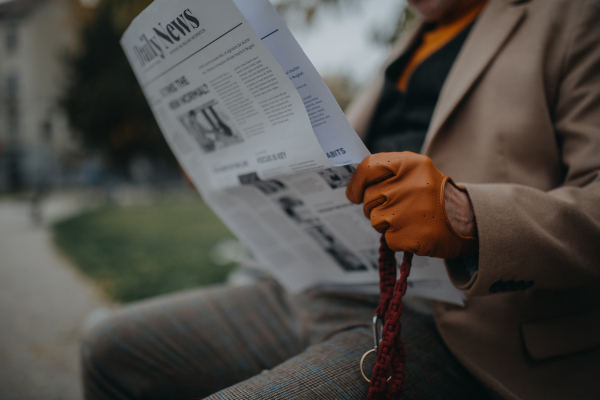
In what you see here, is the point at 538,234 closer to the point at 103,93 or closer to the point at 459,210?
the point at 459,210

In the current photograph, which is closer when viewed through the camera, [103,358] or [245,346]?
[103,358]

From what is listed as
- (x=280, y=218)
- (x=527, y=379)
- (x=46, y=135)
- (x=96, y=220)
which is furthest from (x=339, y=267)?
(x=46, y=135)

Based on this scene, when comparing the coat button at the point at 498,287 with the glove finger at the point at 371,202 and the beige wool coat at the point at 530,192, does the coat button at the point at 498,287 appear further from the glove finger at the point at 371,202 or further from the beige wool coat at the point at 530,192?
the glove finger at the point at 371,202

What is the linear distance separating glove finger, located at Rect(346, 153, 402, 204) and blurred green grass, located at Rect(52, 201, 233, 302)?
2.60 meters

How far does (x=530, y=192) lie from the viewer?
2.34 feet

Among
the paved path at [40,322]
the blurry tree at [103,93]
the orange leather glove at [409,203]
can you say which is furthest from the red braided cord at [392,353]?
the blurry tree at [103,93]

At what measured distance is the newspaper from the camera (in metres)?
0.65

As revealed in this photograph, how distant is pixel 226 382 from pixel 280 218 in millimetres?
551

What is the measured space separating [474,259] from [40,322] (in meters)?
2.97

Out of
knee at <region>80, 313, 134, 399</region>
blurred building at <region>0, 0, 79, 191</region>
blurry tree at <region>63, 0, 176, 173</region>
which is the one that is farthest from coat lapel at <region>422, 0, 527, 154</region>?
blurred building at <region>0, 0, 79, 191</region>

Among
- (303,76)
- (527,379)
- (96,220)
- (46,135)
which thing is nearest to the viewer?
(303,76)

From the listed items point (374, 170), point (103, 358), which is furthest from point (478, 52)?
point (103, 358)

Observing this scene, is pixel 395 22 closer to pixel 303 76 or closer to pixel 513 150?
pixel 513 150

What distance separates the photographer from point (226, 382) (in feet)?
3.40
